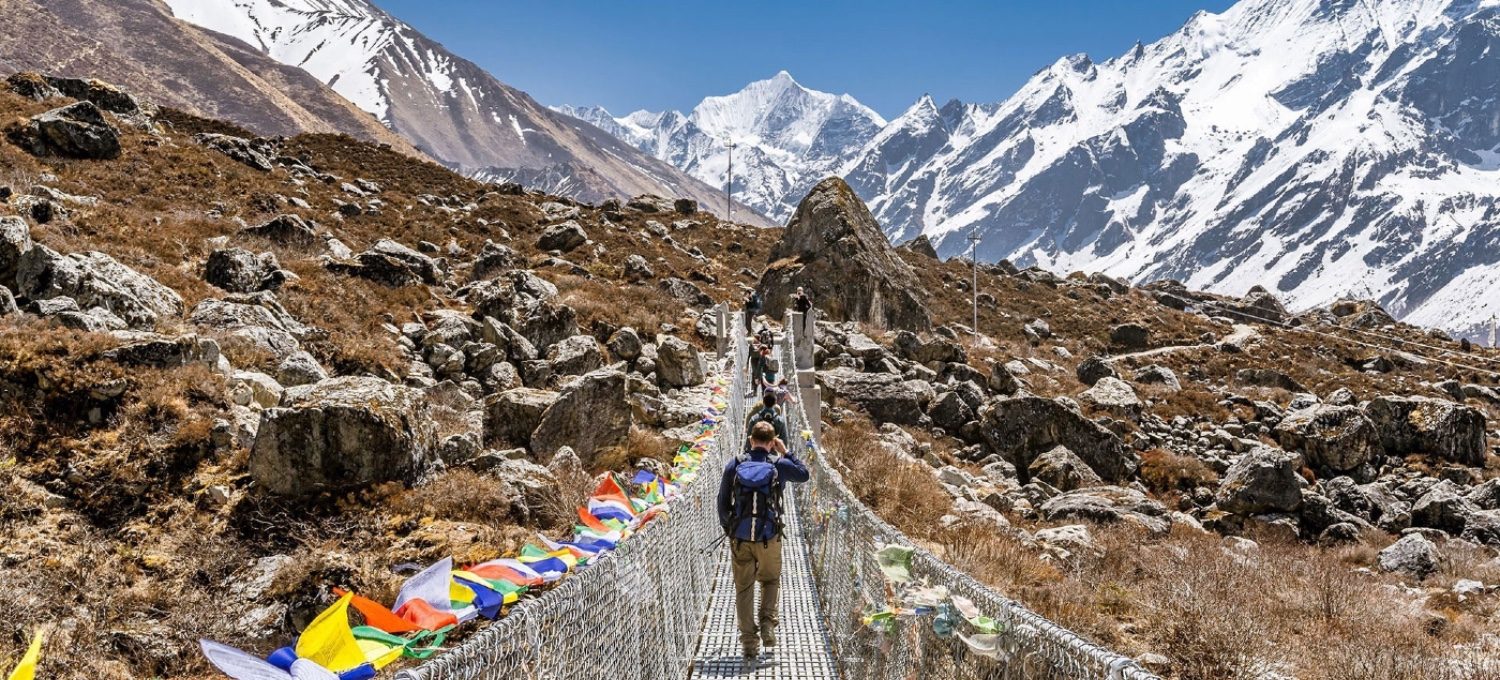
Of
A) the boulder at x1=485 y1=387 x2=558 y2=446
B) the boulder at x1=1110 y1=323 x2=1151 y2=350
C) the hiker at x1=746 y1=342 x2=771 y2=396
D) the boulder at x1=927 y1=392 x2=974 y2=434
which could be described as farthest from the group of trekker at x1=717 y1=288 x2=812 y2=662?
the boulder at x1=1110 y1=323 x2=1151 y2=350

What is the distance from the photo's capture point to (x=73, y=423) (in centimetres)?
823

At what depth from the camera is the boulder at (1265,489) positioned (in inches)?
651

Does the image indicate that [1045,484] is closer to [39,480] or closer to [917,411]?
[917,411]

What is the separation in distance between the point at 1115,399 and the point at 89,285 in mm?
25648

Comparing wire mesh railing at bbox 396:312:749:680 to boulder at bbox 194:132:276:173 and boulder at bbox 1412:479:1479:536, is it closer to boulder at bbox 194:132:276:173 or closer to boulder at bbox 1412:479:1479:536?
boulder at bbox 1412:479:1479:536

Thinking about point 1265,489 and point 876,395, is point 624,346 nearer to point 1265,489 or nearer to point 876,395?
point 876,395

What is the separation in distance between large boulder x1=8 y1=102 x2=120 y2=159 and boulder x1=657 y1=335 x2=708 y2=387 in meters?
19.1

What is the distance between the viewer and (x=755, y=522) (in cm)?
576

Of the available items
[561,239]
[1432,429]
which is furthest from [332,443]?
[1432,429]

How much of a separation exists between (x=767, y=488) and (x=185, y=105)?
191 m

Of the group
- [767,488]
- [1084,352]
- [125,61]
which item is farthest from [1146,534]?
[125,61]

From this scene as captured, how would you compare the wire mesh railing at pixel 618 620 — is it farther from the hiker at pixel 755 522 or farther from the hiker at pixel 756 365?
the hiker at pixel 756 365

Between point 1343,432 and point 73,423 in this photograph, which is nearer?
point 73,423

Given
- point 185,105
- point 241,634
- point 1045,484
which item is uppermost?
point 185,105
